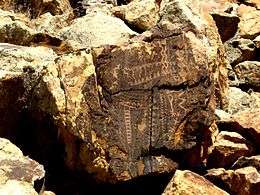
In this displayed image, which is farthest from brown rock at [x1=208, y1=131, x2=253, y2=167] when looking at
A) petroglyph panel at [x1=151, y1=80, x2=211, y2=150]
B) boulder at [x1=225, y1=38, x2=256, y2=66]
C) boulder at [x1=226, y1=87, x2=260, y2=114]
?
boulder at [x1=225, y1=38, x2=256, y2=66]

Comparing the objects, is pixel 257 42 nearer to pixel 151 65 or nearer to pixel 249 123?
pixel 249 123

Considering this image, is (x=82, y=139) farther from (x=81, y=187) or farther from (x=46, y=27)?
(x=46, y=27)

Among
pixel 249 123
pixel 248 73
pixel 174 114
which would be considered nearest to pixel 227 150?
pixel 249 123

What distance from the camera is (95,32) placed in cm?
851

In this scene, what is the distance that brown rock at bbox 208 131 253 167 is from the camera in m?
6.96

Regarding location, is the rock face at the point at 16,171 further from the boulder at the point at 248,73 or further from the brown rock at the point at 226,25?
the brown rock at the point at 226,25

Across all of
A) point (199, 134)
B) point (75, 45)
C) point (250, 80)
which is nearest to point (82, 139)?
point (199, 134)

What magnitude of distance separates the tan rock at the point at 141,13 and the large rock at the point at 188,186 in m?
3.82

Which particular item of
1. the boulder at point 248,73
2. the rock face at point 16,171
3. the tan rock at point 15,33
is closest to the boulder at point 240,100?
the boulder at point 248,73

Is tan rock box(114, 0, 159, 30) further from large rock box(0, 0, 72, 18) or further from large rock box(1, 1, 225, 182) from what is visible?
large rock box(1, 1, 225, 182)

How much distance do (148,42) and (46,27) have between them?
3105 mm

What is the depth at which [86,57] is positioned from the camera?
21.0ft

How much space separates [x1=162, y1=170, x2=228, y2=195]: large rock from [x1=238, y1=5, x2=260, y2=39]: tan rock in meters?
5.30

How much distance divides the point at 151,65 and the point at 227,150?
133cm
